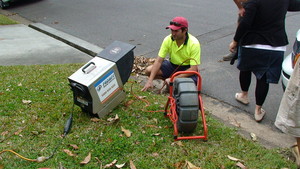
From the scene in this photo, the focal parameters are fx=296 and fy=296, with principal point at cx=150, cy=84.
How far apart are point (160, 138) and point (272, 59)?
64.8 inches

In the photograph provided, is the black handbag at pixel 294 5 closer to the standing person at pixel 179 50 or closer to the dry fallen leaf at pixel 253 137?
the standing person at pixel 179 50

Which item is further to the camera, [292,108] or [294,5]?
[294,5]

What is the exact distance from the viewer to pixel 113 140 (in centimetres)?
322

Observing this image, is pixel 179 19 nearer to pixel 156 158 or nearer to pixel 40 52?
pixel 156 158

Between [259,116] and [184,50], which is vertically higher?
[184,50]

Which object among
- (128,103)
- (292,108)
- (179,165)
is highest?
(292,108)

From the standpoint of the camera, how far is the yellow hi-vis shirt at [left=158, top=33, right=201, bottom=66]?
13.3ft

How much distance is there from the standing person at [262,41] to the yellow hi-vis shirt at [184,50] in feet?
1.73

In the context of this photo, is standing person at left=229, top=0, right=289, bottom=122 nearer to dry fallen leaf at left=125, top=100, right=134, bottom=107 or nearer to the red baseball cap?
the red baseball cap

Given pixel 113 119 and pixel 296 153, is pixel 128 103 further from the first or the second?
pixel 296 153

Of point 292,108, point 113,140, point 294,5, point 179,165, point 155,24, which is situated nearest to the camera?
point 292,108

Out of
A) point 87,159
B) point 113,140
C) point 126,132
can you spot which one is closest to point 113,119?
point 126,132

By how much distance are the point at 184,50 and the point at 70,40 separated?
3.98 meters

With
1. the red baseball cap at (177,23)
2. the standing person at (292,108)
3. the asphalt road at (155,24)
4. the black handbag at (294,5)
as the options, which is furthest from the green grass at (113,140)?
the black handbag at (294,5)
